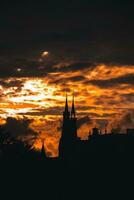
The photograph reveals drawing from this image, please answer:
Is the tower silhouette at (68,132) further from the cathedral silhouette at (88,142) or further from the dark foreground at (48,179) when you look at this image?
the dark foreground at (48,179)

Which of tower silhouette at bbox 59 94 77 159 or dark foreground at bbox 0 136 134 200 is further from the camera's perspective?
tower silhouette at bbox 59 94 77 159

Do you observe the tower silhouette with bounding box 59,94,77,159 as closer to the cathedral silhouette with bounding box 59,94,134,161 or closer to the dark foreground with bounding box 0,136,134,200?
the cathedral silhouette with bounding box 59,94,134,161

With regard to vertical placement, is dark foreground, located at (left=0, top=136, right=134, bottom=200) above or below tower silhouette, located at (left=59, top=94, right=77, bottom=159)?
below

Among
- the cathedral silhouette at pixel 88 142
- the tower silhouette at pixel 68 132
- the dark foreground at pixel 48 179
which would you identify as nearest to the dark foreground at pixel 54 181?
the dark foreground at pixel 48 179

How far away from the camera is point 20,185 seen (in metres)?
47.5

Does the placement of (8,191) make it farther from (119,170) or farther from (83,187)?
(119,170)

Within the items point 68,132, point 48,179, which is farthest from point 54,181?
point 68,132

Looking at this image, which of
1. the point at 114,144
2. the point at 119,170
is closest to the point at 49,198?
the point at 119,170

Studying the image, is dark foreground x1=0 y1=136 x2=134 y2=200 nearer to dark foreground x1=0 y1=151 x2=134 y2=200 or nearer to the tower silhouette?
dark foreground x1=0 y1=151 x2=134 y2=200

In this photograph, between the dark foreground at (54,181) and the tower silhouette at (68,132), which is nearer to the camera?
the dark foreground at (54,181)

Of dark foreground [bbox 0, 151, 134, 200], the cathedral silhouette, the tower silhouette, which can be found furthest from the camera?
the tower silhouette

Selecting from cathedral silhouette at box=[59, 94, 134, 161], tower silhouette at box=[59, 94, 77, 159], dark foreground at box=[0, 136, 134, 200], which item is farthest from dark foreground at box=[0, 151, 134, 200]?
tower silhouette at box=[59, 94, 77, 159]

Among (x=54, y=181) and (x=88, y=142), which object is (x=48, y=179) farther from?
(x=88, y=142)

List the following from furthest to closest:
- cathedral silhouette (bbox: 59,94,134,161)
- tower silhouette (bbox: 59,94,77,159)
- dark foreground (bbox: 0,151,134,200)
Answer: tower silhouette (bbox: 59,94,77,159) → cathedral silhouette (bbox: 59,94,134,161) → dark foreground (bbox: 0,151,134,200)
